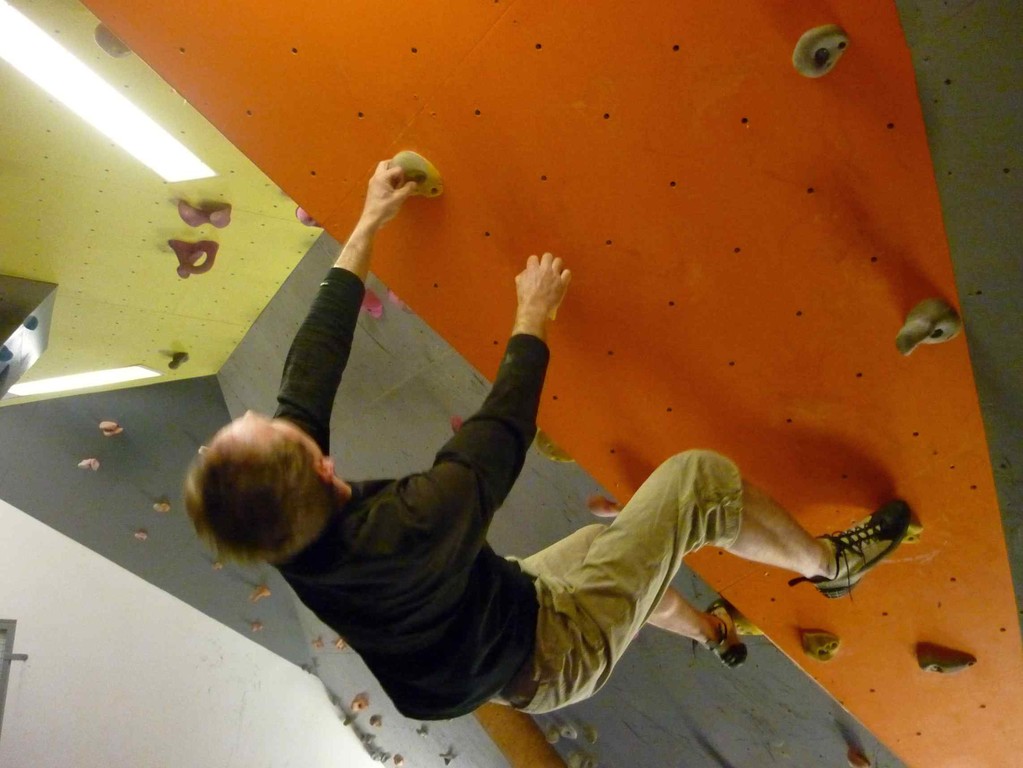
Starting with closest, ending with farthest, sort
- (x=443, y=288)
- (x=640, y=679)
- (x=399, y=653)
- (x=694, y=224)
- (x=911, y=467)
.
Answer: (x=399, y=653) < (x=694, y=224) < (x=911, y=467) < (x=443, y=288) < (x=640, y=679)

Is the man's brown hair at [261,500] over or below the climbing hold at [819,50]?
below

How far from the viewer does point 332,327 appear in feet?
4.12

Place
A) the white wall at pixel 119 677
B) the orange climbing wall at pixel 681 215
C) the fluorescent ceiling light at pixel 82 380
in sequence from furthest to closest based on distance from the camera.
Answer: the white wall at pixel 119 677, the fluorescent ceiling light at pixel 82 380, the orange climbing wall at pixel 681 215

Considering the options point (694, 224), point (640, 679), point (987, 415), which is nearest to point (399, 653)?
point (694, 224)

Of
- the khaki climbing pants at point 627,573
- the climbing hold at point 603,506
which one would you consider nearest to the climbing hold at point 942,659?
the khaki climbing pants at point 627,573

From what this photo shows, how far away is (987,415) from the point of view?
128 centimetres

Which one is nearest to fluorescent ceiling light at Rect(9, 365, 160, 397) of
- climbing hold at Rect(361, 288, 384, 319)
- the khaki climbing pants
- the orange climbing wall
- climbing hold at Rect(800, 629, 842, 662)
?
climbing hold at Rect(361, 288, 384, 319)

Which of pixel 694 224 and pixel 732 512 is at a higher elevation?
pixel 694 224

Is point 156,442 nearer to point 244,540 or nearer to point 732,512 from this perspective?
point 244,540

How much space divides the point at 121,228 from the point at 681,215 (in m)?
1.63

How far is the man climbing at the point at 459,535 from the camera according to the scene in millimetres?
1003

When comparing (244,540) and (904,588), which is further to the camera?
(904,588)

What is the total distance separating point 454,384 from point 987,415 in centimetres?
138

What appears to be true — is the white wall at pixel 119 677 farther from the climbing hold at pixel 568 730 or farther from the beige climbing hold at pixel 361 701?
the climbing hold at pixel 568 730
